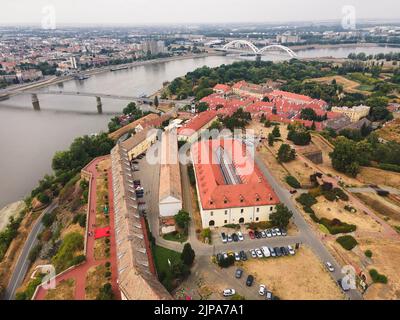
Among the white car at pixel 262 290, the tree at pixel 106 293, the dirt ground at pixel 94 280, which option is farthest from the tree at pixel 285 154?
the tree at pixel 106 293

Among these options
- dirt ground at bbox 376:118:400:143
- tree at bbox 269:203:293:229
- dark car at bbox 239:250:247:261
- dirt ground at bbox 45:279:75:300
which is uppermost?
tree at bbox 269:203:293:229

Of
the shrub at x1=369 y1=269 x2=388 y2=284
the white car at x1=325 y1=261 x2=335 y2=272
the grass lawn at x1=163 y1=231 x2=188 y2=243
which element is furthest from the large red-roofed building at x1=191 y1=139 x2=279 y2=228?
the shrub at x1=369 y1=269 x2=388 y2=284

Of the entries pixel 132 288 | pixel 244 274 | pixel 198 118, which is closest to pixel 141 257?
pixel 132 288

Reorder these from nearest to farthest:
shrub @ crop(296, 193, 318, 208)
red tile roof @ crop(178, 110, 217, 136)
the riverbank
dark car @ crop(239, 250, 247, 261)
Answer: dark car @ crop(239, 250, 247, 261) → shrub @ crop(296, 193, 318, 208) → red tile roof @ crop(178, 110, 217, 136) → the riverbank

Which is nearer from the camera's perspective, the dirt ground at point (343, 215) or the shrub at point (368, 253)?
the shrub at point (368, 253)

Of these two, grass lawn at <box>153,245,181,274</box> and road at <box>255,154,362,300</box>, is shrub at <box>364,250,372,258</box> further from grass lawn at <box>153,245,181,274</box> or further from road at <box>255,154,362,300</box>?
grass lawn at <box>153,245,181,274</box>

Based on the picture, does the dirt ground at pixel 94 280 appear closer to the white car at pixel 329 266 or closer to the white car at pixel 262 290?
the white car at pixel 262 290

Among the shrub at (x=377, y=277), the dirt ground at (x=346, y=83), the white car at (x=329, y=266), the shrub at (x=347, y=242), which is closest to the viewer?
the shrub at (x=377, y=277)
